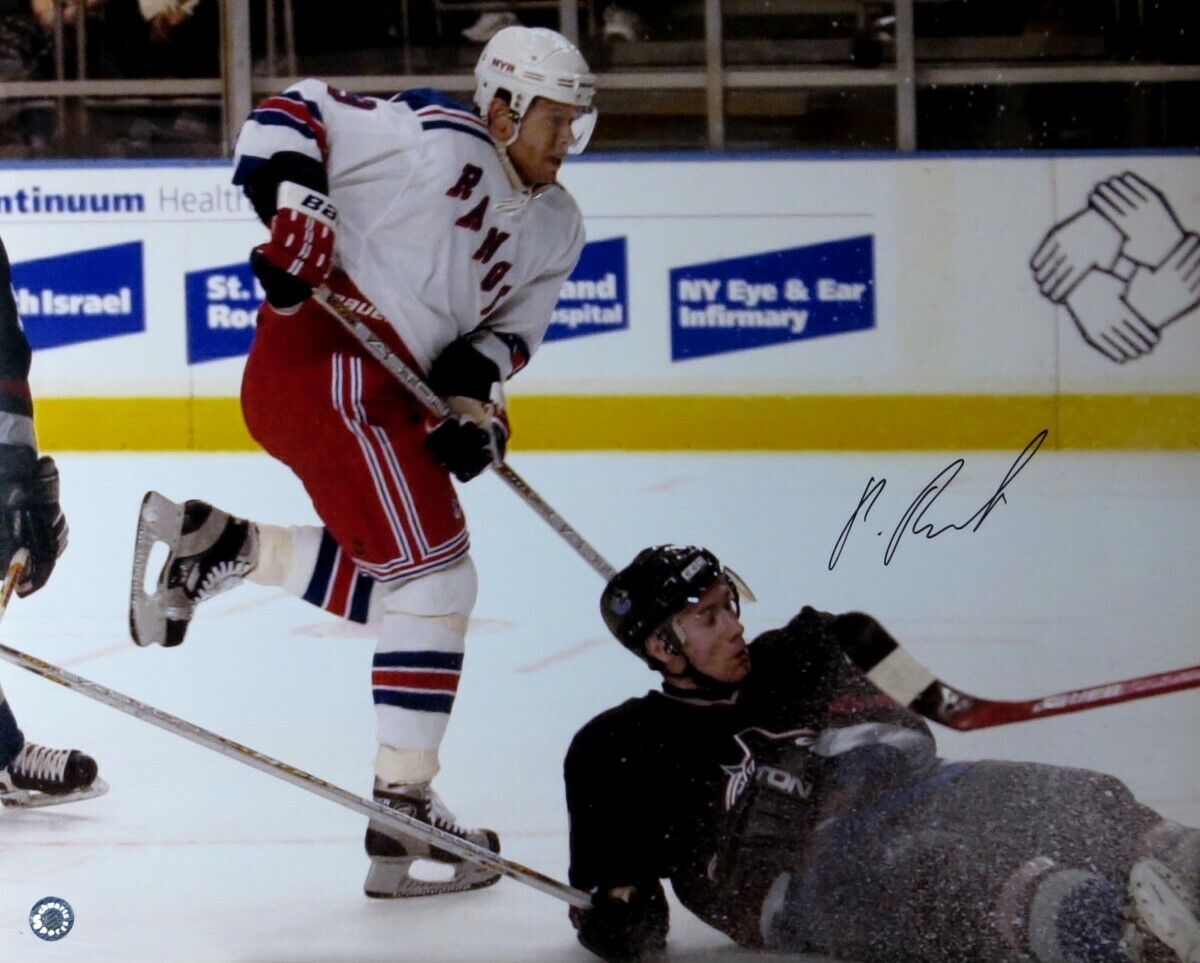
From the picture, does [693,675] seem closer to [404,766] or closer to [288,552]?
[404,766]

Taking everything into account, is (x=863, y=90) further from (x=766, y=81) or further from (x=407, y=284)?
(x=407, y=284)

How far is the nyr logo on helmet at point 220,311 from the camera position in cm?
202

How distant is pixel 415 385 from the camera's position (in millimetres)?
1850

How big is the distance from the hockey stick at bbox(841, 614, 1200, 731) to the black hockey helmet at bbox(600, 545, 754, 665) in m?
0.20

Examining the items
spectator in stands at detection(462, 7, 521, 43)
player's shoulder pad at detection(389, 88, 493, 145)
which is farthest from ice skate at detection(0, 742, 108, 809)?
spectator in stands at detection(462, 7, 521, 43)

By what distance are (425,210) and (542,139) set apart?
6.6 inches

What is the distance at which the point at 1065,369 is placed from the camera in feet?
6.46

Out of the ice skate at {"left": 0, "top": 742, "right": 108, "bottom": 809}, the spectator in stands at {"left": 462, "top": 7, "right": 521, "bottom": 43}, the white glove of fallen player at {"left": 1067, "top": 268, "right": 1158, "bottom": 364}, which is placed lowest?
the ice skate at {"left": 0, "top": 742, "right": 108, "bottom": 809}

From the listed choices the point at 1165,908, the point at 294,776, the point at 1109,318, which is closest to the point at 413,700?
the point at 294,776

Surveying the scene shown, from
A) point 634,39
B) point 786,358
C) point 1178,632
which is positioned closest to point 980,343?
point 786,358

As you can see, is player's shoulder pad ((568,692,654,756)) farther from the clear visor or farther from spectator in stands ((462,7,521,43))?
spectator in stands ((462,7,521,43))

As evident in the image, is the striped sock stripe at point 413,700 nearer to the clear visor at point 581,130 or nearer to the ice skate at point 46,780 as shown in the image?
the ice skate at point 46,780

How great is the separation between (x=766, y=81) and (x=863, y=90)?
0.13 m

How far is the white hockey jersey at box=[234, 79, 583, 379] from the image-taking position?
1802 mm
